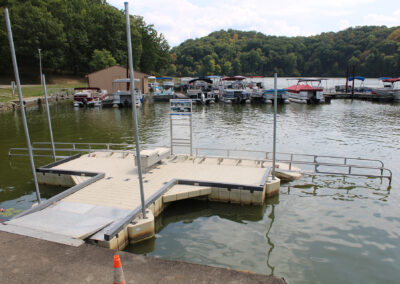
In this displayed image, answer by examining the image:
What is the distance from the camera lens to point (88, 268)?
699 centimetres

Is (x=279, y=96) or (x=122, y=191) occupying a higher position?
(x=279, y=96)

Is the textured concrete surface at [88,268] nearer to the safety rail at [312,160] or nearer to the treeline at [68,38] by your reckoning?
the safety rail at [312,160]

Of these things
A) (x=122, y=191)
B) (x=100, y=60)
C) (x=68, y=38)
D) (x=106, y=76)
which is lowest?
(x=122, y=191)

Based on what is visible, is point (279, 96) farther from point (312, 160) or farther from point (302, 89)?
point (312, 160)

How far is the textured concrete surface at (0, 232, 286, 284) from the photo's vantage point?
6594 millimetres

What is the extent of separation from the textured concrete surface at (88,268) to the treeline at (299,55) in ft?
441

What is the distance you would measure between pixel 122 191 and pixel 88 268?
5.42 meters

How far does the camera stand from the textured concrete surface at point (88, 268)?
6.59 metres

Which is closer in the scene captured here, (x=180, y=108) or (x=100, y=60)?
(x=180, y=108)

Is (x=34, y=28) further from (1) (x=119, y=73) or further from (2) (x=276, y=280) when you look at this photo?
(2) (x=276, y=280)

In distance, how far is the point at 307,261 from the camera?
911 centimetres

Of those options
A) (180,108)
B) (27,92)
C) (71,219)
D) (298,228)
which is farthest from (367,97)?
(27,92)

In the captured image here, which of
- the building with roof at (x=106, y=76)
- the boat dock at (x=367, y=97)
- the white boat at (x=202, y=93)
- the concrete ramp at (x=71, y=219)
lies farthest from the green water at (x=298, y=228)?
the boat dock at (x=367, y=97)

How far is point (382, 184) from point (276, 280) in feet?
38.4
